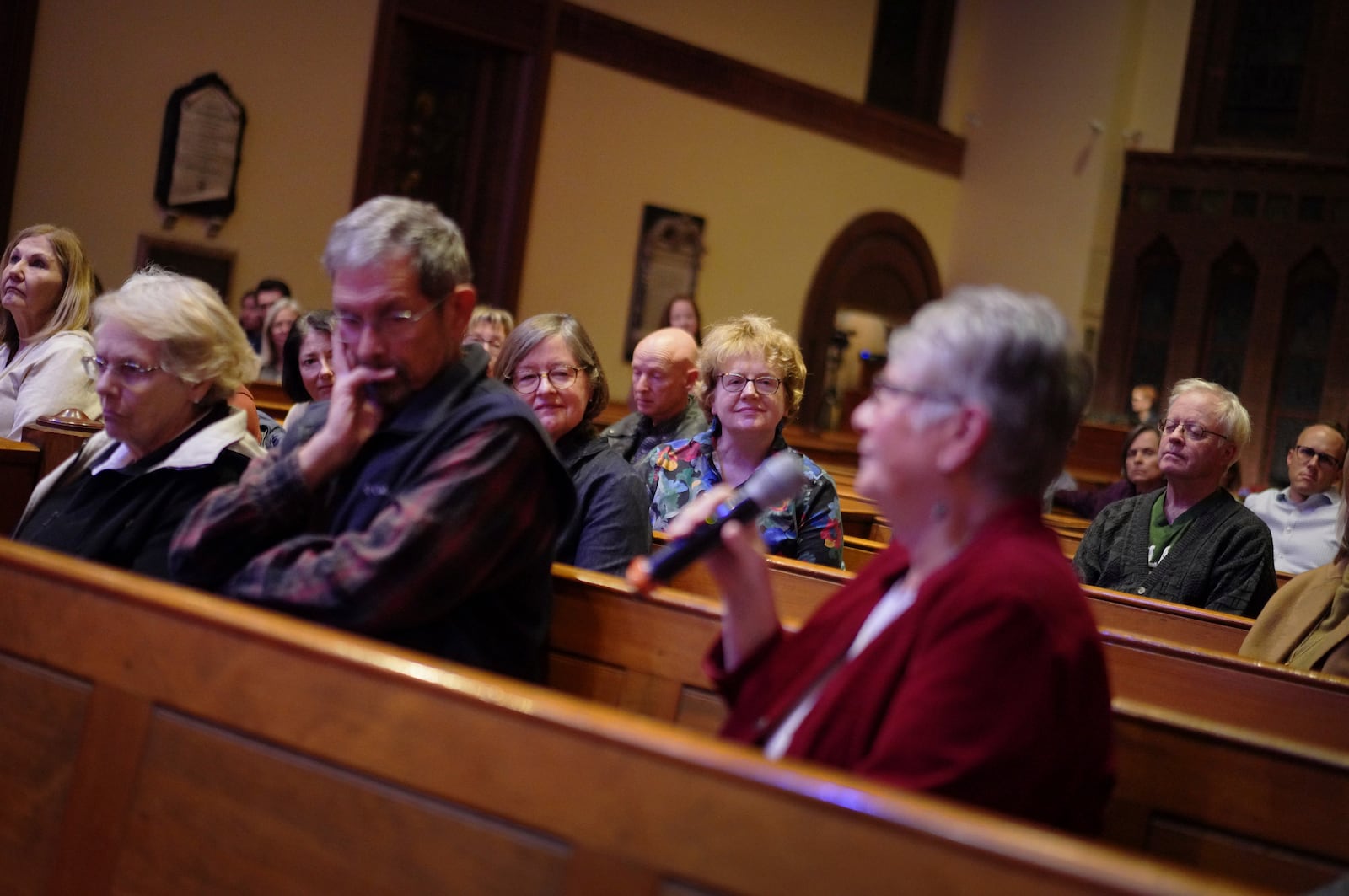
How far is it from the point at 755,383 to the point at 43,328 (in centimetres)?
191

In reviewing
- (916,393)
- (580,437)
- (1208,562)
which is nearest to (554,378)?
(580,437)

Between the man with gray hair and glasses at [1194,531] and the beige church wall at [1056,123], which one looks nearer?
the man with gray hair and glasses at [1194,531]

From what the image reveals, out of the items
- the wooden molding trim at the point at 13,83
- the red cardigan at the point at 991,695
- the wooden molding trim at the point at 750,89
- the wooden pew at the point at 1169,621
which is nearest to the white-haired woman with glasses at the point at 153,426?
the red cardigan at the point at 991,695

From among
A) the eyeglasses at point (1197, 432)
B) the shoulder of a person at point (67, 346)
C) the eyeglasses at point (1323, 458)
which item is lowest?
the shoulder of a person at point (67, 346)

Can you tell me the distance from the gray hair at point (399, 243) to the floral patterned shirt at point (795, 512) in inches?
51.7

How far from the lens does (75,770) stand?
5.45 ft

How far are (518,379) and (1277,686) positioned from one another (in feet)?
5.21

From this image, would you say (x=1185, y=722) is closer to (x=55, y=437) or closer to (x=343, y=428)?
(x=343, y=428)

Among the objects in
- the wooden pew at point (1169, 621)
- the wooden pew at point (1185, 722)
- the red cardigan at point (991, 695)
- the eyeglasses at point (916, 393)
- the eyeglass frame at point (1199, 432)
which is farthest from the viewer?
the eyeglass frame at point (1199, 432)

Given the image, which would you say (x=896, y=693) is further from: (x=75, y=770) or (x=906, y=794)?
(x=75, y=770)

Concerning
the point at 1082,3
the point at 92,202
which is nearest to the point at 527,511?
the point at 92,202

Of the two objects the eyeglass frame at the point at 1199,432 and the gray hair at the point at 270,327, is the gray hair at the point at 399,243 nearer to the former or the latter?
the eyeglass frame at the point at 1199,432

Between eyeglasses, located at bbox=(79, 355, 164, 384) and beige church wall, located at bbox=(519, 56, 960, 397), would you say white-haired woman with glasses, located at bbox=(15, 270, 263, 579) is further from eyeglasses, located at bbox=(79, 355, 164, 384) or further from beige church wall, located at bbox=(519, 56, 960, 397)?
beige church wall, located at bbox=(519, 56, 960, 397)

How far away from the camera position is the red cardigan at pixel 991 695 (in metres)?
1.38
